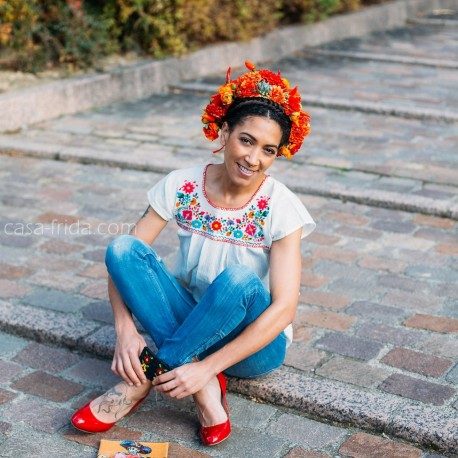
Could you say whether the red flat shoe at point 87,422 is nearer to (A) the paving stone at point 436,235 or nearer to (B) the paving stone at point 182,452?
(B) the paving stone at point 182,452

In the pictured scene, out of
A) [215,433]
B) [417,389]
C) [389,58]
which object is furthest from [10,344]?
[389,58]

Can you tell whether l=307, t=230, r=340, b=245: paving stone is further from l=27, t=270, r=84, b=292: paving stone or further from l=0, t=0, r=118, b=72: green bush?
l=0, t=0, r=118, b=72: green bush

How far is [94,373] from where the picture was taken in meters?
3.40

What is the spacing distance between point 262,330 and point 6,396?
0.99 metres

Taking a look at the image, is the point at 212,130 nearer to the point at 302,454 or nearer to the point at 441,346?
the point at 302,454

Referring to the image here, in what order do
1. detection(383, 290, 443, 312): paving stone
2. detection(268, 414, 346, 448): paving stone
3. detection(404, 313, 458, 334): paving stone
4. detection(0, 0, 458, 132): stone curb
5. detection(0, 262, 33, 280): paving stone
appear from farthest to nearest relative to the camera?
detection(0, 0, 458, 132): stone curb → detection(0, 262, 33, 280): paving stone → detection(383, 290, 443, 312): paving stone → detection(404, 313, 458, 334): paving stone → detection(268, 414, 346, 448): paving stone

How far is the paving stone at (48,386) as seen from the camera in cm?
323

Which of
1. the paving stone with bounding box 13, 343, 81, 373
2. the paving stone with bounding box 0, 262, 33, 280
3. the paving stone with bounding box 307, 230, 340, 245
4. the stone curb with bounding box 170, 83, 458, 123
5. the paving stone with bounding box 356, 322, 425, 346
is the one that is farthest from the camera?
the stone curb with bounding box 170, 83, 458, 123

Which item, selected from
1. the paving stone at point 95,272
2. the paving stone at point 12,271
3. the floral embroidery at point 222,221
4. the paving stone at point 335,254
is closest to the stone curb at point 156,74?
the paving stone at point 12,271

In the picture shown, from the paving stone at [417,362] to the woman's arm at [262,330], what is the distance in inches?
24.5

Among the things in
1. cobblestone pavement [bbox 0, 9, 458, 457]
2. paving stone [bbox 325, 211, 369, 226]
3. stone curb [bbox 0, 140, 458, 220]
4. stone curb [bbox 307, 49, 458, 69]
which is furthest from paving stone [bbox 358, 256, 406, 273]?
stone curb [bbox 307, 49, 458, 69]

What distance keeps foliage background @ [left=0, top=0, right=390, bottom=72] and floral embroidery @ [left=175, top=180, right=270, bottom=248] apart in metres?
4.63

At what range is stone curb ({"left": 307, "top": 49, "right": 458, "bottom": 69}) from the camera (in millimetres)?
9873

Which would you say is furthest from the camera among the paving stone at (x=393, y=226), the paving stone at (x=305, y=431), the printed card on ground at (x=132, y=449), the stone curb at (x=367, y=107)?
the stone curb at (x=367, y=107)
